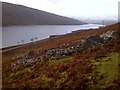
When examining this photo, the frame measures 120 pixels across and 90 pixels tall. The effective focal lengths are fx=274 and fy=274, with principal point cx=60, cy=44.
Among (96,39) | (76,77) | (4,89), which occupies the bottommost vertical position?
(4,89)

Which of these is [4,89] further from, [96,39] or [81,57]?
[96,39]

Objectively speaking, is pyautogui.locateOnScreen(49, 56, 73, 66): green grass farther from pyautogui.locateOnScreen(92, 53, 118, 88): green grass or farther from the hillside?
pyautogui.locateOnScreen(92, 53, 118, 88): green grass

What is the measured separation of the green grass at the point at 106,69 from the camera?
21.8m

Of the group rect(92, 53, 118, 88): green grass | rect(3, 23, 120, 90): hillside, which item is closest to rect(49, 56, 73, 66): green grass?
rect(3, 23, 120, 90): hillside

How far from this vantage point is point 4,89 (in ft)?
88.3

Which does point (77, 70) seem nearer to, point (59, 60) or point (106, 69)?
point (106, 69)

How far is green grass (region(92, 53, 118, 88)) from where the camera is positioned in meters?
21.8

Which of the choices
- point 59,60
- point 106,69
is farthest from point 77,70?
point 59,60

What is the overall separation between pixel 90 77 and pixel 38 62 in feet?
41.8

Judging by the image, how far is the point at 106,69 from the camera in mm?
23891

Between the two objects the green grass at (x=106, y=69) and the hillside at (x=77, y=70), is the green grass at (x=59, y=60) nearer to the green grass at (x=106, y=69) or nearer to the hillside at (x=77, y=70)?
the hillside at (x=77, y=70)

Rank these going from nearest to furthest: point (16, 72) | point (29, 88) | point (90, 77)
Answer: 1. point (90, 77)
2. point (29, 88)
3. point (16, 72)

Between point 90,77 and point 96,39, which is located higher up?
point 96,39

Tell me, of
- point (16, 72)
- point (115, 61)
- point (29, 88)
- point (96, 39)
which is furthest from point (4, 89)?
point (96, 39)
